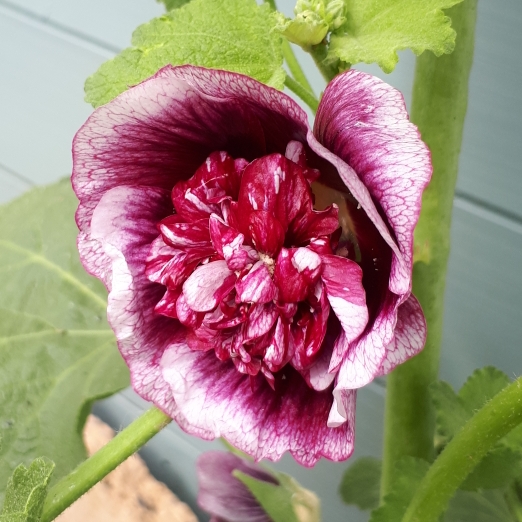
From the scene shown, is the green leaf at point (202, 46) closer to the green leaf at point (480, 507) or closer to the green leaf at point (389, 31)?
the green leaf at point (389, 31)

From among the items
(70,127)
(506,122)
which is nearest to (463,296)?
(506,122)

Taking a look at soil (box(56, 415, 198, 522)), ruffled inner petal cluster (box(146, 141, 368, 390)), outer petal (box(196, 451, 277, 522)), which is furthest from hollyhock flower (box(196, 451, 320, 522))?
soil (box(56, 415, 198, 522))

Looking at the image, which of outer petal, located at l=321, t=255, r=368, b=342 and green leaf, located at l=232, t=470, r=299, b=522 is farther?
green leaf, located at l=232, t=470, r=299, b=522

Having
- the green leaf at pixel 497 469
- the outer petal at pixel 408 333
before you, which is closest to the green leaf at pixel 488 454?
the green leaf at pixel 497 469

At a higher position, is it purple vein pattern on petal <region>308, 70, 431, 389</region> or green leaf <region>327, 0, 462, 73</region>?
green leaf <region>327, 0, 462, 73</region>

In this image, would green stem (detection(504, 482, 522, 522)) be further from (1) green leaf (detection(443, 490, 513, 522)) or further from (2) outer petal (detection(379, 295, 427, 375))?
(2) outer petal (detection(379, 295, 427, 375))

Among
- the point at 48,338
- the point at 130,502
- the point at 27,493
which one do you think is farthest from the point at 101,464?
the point at 130,502
